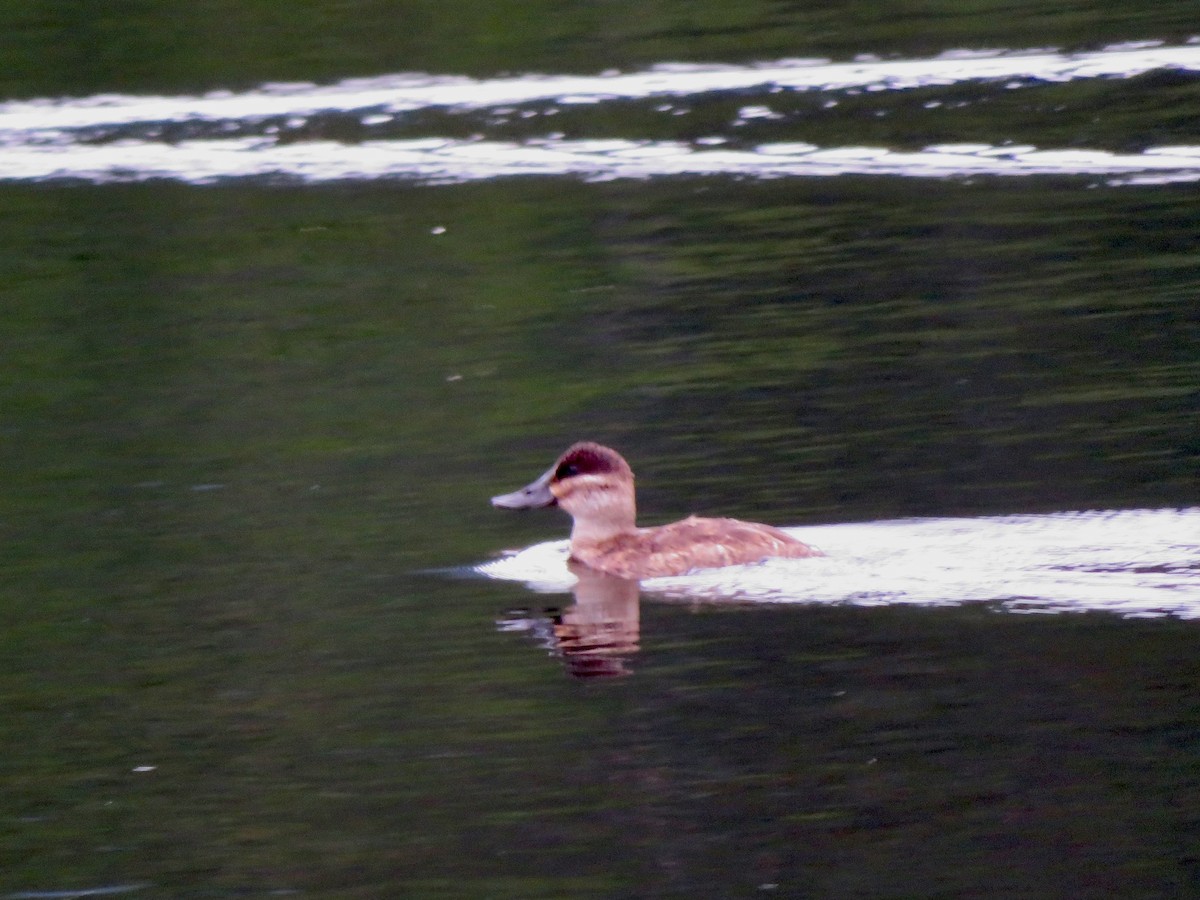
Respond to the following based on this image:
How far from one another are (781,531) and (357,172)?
13.3 meters

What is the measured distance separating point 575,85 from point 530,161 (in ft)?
9.57

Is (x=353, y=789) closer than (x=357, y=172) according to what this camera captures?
Yes

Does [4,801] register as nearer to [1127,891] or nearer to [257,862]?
[257,862]

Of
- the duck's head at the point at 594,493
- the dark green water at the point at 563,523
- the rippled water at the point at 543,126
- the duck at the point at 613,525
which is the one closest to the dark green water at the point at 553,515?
the dark green water at the point at 563,523

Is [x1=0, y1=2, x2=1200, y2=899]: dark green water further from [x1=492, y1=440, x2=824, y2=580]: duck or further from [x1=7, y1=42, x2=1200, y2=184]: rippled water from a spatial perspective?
[x1=7, y1=42, x2=1200, y2=184]: rippled water

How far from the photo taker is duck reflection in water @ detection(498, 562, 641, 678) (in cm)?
935

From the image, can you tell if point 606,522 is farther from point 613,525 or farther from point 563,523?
point 563,523

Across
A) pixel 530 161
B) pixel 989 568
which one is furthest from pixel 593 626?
pixel 530 161

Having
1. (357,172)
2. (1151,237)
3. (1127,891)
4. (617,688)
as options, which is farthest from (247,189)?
(1127,891)

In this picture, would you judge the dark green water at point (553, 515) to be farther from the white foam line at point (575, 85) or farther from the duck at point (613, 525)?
the white foam line at point (575, 85)

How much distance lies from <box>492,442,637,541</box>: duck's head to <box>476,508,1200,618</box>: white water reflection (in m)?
0.47

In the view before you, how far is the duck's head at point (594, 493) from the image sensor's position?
11.3 meters

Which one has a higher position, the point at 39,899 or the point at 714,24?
the point at 714,24

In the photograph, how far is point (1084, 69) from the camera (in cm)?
2364
